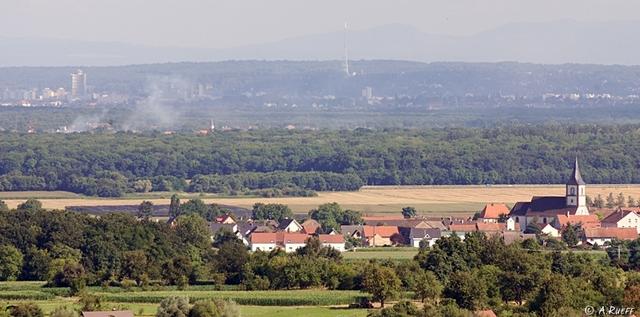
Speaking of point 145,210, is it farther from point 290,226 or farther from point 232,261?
point 232,261

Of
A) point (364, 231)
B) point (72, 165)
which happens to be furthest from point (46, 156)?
point (364, 231)

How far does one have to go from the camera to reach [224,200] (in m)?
76.8

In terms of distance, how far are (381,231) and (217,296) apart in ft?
65.7

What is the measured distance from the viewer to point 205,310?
3678 centimetres

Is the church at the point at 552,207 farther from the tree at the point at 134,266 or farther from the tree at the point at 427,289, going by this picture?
the tree at the point at 427,289

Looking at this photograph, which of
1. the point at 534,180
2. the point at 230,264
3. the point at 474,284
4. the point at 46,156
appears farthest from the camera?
the point at 46,156

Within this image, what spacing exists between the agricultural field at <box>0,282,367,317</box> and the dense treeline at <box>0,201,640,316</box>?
2.29 ft

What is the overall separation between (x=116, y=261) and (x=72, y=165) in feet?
147

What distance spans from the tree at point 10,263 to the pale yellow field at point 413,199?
2130 centimetres

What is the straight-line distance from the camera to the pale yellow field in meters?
73.0

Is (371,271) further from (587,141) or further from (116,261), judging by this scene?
(587,141)

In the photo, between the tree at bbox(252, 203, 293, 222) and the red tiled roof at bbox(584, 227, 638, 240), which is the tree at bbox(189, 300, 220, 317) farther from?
the tree at bbox(252, 203, 293, 222)

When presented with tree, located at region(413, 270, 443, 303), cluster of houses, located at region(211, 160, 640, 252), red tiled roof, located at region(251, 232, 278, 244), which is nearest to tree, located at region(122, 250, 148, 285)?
tree, located at region(413, 270, 443, 303)

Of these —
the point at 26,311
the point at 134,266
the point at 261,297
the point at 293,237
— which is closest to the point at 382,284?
the point at 261,297
